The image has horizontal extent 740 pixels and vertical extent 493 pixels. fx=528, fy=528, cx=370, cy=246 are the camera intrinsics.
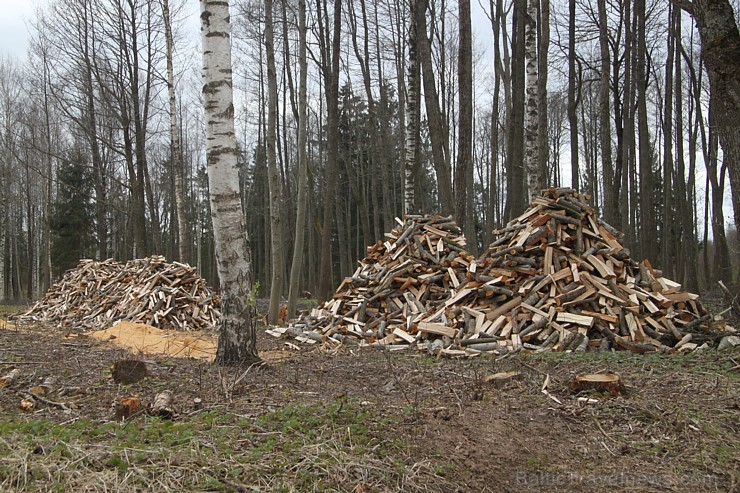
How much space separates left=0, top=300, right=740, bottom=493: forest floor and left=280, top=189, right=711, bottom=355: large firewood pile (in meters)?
2.32

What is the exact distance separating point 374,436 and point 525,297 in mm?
5828

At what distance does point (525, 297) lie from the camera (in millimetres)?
8781

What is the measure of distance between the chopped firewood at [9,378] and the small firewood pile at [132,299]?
6255mm

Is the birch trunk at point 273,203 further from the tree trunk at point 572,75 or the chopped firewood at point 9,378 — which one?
the tree trunk at point 572,75

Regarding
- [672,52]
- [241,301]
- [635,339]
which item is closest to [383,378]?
[241,301]

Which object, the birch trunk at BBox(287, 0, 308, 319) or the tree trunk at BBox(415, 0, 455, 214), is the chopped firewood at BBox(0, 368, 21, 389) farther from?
the tree trunk at BBox(415, 0, 455, 214)

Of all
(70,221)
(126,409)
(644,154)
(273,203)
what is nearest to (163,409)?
(126,409)

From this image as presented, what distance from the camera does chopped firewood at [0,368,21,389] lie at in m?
4.78

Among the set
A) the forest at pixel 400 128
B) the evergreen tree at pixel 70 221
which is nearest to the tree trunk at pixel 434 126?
the forest at pixel 400 128

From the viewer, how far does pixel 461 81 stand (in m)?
12.5

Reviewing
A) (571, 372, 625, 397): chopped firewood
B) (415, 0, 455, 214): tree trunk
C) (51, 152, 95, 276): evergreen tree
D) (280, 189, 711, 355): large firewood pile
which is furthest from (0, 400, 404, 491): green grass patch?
(51, 152, 95, 276): evergreen tree

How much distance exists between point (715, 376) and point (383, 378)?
3.50 metres

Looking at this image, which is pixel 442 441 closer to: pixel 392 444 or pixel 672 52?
pixel 392 444

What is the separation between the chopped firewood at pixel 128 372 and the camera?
4977 millimetres
